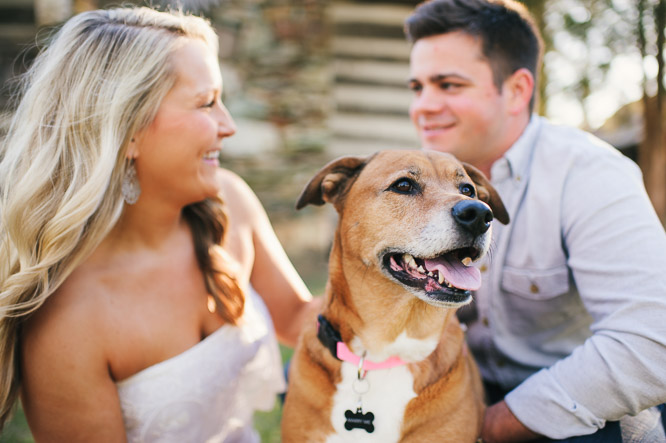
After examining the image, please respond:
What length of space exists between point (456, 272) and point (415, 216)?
26 cm

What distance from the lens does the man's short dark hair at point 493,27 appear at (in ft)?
9.29

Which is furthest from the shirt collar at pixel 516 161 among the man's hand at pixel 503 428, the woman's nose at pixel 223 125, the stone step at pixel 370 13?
the stone step at pixel 370 13

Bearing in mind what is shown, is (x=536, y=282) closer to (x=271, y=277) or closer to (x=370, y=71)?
(x=271, y=277)

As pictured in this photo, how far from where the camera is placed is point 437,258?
6.44ft

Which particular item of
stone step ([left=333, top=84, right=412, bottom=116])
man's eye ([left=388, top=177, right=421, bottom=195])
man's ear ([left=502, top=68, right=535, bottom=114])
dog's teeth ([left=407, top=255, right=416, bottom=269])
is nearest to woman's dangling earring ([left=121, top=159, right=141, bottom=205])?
man's eye ([left=388, top=177, right=421, bottom=195])

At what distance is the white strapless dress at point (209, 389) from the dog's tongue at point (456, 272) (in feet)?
3.59

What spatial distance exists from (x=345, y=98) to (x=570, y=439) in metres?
6.70

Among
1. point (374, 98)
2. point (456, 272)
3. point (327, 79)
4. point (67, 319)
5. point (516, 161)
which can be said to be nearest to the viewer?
point (456, 272)

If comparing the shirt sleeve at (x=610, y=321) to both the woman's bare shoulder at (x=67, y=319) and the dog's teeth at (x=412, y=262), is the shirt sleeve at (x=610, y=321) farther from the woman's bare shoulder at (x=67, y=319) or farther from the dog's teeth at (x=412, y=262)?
the woman's bare shoulder at (x=67, y=319)

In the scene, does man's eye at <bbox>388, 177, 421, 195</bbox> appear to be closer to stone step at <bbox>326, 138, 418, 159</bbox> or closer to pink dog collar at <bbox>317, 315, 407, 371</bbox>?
pink dog collar at <bbox>317, 315, 407, 371</bbox>

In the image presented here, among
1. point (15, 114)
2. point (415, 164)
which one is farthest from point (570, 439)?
point (15, 114)

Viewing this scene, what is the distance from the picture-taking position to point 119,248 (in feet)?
7.64

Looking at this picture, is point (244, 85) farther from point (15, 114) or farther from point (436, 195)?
point (436, 195)

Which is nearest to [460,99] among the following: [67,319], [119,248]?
[119,248]
